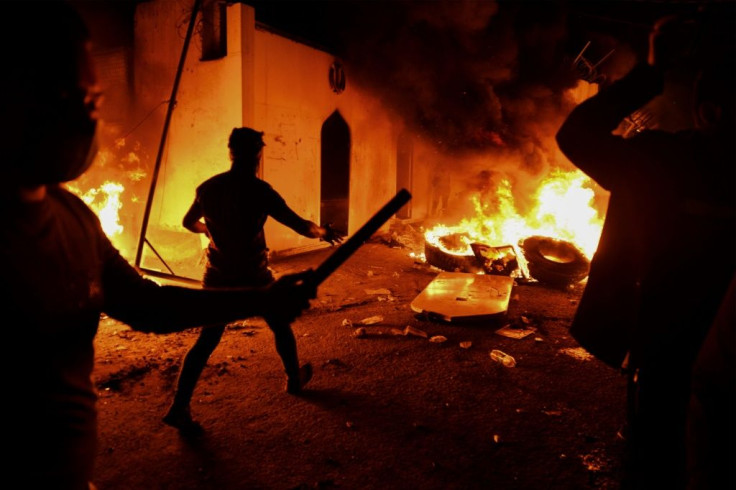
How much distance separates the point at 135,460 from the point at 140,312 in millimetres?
2217

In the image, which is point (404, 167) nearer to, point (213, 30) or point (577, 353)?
point (213, 30)

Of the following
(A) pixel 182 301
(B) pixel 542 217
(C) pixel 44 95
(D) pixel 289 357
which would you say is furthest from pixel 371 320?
(B) pixel 542 217

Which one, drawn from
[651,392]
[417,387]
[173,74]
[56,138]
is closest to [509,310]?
[417,387]

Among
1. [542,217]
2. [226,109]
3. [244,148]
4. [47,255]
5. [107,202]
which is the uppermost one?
[226,109]

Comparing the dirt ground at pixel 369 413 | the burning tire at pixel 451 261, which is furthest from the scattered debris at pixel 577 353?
the burning tire at pixel 451 261

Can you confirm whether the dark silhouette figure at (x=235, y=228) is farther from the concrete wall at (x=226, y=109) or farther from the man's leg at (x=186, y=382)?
the concrete wall at (x=226, y=109)

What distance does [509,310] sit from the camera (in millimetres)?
6750

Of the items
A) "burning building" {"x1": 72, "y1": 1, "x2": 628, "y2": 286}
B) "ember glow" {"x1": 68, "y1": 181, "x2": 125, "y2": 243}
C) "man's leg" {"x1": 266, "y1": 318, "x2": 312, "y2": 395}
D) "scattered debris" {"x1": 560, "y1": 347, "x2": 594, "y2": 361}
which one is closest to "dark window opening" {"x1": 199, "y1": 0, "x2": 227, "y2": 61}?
"burning building" {"x1": 72, "y1": 1, "x2": 628, "y2": 286}

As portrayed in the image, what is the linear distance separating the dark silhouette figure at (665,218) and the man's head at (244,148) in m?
2.38

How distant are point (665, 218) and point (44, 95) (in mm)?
2299

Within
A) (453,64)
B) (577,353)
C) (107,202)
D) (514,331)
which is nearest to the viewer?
(577,353)

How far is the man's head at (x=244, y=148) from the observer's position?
361 cm

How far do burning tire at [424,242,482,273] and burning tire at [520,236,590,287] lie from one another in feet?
3.24

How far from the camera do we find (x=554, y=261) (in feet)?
26.9
